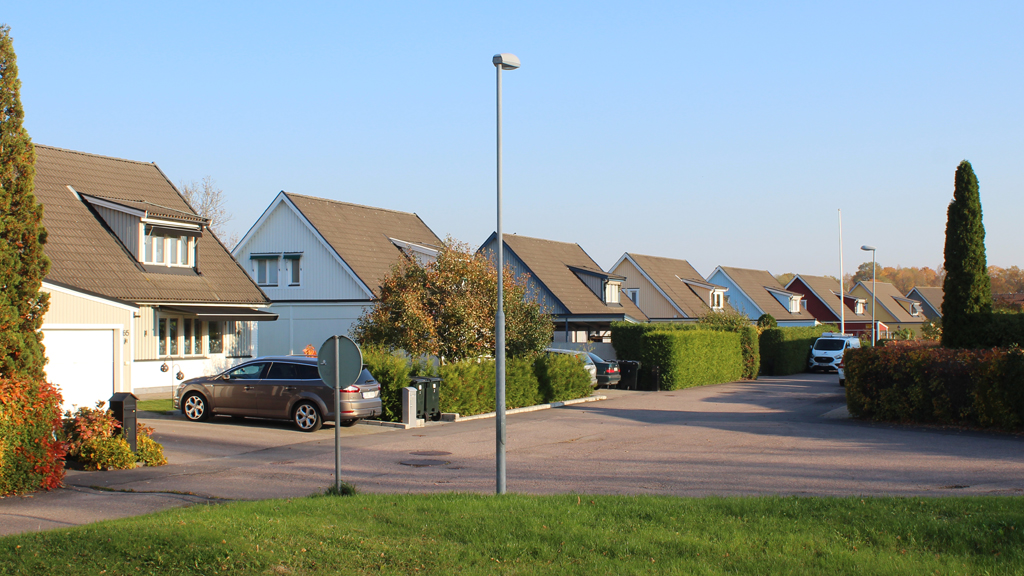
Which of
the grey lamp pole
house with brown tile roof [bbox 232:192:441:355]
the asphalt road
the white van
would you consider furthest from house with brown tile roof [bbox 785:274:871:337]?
the grey lamp pole

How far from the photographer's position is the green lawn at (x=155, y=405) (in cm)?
2136

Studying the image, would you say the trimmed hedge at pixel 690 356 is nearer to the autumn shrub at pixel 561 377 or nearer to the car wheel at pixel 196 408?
the autumn shrub at pixel 561 377

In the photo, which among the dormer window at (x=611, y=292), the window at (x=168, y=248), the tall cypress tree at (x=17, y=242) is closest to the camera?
the tall cypress tree at (x=17, y=242)

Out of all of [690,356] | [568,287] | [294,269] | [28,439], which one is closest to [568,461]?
[28,439]

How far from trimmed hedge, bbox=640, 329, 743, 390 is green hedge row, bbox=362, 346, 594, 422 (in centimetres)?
599

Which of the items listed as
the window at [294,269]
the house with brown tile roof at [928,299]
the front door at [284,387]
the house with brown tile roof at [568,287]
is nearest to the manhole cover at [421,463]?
the front door at [284,387]

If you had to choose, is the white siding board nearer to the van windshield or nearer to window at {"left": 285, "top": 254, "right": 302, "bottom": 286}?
window at {"left": 285, "top": 254, "right": 302, "bottom": 286}

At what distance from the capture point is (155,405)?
73.6 feet

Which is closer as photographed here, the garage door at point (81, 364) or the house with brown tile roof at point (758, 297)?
the garage door at point (81, 364)

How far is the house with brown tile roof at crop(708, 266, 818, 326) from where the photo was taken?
227 feet

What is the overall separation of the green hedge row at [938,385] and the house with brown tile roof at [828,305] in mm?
59522

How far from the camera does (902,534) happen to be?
25.0 ft

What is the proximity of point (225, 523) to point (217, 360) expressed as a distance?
70.5ft

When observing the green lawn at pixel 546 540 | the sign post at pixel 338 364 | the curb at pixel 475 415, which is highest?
the sign post at pixel 338 364
